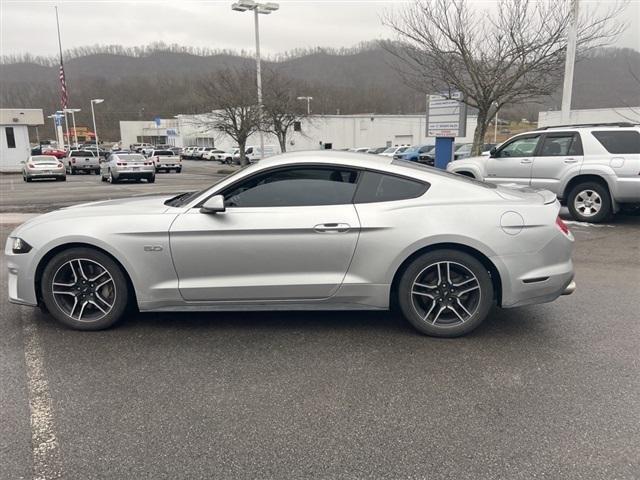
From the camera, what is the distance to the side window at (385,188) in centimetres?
422

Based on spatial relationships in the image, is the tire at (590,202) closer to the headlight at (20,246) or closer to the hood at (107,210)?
the hood at (107,210)

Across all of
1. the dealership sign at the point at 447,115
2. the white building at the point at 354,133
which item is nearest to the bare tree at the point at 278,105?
the white building at the point at 354,133

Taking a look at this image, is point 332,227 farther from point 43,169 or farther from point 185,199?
point 43,169

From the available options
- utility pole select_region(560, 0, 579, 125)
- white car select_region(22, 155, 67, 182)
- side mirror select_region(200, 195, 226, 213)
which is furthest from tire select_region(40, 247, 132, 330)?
white car select_region(22, 155, 67, 182)

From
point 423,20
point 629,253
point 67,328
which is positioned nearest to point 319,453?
point 67,328

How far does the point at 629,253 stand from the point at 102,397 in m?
7.18

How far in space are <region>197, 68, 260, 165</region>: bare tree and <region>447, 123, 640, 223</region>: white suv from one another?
21.6m

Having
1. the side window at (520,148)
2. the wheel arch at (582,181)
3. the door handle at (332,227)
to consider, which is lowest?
the wheel arch at (582,181)

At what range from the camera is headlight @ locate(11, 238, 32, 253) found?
4285 millimetres

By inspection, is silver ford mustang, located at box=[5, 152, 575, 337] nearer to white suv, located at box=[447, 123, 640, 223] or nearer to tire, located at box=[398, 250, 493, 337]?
tire, located at box=[398, 250, 493, 337]

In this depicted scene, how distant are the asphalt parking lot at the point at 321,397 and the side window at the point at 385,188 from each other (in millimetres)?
1156

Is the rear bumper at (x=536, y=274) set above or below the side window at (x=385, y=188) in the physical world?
below

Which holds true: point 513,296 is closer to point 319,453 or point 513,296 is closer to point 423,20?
point 319,453

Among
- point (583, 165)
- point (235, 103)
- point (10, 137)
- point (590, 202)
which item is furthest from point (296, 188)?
point (10, 137)
